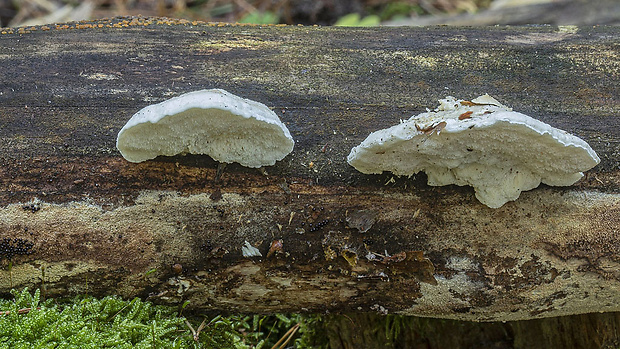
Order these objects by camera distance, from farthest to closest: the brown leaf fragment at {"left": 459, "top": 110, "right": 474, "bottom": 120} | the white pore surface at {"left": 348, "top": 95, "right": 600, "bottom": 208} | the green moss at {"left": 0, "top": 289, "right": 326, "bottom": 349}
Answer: the green moss at {"left": 0, "top": 289, "right": 326, "bottom": 349}
the brown leaf fragment at {"left": 459, "top": 110, "right": 474, "bottom": 120}
the white pore surface at {"left": 348, "top": 95, "right": 600, "bottom": 208}

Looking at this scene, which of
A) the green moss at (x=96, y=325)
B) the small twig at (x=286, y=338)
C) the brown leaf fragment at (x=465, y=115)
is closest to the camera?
the brown leaf fragment at (x=465, y=115)

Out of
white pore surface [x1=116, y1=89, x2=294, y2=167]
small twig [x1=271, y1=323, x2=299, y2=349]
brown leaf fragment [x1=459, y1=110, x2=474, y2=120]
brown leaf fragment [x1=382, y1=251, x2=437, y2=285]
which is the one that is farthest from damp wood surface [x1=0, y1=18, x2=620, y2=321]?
small twig [x1=271, y1=323, x2=299, y2=349]

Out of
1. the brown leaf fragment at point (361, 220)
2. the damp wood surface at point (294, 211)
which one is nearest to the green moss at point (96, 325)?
the damp wood surface at point (294, 211)

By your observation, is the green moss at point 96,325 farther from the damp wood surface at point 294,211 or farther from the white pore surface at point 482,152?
the white pore surface at point 482,152

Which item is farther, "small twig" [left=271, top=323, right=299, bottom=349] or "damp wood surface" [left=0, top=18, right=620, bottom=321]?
"small twig" [left=271, top=323, right=299, bottom=349]

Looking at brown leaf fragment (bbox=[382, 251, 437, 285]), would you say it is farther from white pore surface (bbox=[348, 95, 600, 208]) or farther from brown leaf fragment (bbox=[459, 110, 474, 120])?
brown leaf fragment (bbox=[459, 110, 474, 120])

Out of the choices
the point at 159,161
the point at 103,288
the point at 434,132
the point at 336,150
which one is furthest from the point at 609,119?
the point at 103,288

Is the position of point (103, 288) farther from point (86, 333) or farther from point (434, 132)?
point (434, 132)
